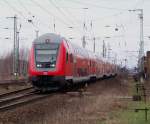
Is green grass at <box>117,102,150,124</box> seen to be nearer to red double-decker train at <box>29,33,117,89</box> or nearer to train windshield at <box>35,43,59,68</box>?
red double-decker train at <box>29,33,117,89</box>

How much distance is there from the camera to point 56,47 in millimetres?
28328

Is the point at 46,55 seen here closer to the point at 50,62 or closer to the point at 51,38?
the point at 50,62

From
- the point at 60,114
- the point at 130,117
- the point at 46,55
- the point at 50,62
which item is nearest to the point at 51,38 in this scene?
the point at 46,55

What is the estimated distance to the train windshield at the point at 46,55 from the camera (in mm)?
27672

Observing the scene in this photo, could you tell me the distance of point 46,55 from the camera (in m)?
28.0

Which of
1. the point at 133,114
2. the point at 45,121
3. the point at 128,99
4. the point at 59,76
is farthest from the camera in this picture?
the point at 59,76

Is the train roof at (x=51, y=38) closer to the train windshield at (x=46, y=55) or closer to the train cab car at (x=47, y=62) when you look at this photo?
the train cab car at (x=47, y=62)

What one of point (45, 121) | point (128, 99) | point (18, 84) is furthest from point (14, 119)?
point (18, 84)

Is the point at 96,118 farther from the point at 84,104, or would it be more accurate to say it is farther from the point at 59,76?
the point at 59,76

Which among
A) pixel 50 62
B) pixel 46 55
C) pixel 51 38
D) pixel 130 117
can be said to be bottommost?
pixel 130 117

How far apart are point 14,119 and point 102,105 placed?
557cm

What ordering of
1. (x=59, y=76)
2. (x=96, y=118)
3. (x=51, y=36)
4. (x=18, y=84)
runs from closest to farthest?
(x=96, y=118) → (x=59, y=76) → (x=51, y=36) → (x=18, y=84)

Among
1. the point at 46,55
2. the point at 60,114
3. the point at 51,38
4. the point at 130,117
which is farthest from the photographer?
the point at 51,38

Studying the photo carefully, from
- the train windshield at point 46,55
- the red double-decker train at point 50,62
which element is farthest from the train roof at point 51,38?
the train windshield at point 46,55
